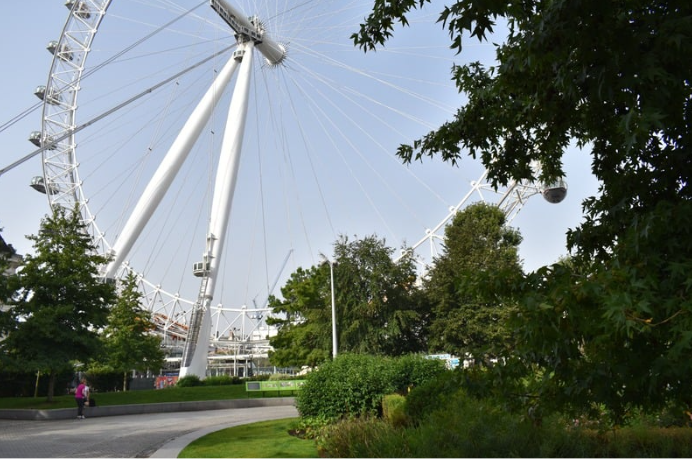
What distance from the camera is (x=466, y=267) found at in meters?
32.0

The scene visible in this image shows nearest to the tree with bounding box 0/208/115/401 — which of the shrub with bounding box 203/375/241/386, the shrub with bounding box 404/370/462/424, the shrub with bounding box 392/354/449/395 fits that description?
the shrub with bounding box 203/375/241/386

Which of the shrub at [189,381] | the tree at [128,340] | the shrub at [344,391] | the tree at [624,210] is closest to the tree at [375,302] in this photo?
the shrub at [189,381]

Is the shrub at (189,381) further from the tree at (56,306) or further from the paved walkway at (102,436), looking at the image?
the paved walkway at (102,436)

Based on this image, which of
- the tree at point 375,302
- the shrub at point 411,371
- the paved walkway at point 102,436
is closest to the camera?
the paved walkway at point 102,436

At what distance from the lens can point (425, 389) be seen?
13.8 metres

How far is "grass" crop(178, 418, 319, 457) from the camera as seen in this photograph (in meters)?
12.3

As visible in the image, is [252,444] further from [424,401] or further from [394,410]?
[424,401]

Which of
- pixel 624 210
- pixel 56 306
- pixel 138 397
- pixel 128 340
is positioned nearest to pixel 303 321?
pixel 128 340

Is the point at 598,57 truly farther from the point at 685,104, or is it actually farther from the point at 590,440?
the point at 590,440

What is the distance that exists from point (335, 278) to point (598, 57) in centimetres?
3154

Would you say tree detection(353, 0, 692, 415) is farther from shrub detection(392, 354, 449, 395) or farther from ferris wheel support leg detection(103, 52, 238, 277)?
ferris wheel support leg detection(103, 52, 238, 277)

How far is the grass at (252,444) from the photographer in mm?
12328

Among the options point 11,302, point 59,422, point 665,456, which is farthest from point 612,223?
point 11,302

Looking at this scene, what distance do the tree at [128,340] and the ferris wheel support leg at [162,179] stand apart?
5.21 m
